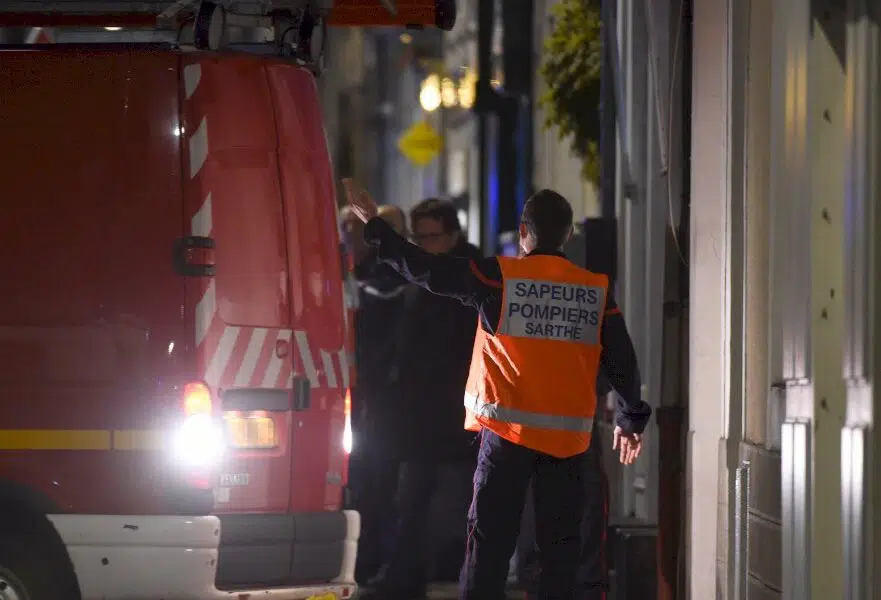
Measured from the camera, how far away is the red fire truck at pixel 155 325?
7.70m

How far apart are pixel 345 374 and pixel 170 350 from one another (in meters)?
0.94

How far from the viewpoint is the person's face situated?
1101 cm

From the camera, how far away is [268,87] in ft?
26.5

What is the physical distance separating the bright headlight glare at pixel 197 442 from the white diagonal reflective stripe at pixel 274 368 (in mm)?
288

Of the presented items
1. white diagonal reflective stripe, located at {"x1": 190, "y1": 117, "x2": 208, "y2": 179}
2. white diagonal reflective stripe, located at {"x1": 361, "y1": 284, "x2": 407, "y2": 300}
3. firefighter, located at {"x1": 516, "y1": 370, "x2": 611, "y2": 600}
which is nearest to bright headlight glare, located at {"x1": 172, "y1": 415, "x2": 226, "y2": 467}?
white diagonal reflective stripe, located at {"x1": 190, "y1": 117, "x2": 208, "y2": 179}

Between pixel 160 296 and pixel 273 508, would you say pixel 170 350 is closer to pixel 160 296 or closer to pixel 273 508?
pixel 160 296

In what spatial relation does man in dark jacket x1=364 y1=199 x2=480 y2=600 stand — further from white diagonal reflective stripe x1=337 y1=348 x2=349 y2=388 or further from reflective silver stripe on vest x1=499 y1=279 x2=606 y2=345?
reflective silver stripe on vest x1=499 y1=279 x2=606 y2=345

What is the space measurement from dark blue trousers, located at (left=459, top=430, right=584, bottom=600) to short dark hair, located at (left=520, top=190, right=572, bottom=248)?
2.65ft

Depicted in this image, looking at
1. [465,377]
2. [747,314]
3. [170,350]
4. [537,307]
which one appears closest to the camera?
[170,350]

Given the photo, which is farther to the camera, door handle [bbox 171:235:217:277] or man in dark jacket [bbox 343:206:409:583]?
man in dark jacket [bbox 343:206:409:583]

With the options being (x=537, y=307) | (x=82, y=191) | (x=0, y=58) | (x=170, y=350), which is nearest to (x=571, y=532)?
(x=537, y=307)

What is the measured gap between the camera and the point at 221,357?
785 cm

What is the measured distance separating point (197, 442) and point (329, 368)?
0.76 meters

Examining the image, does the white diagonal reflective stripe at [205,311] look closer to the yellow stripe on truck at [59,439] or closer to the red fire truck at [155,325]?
the red fire truck at [155,325]
